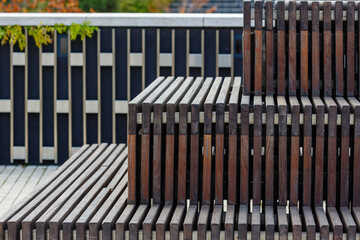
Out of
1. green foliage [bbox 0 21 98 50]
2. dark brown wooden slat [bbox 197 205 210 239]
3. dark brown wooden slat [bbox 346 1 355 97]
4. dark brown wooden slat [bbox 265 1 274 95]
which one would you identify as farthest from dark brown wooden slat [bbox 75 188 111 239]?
green foliage [bbox 0 21 98 50]

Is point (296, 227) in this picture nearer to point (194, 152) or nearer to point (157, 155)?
point (194, 152)

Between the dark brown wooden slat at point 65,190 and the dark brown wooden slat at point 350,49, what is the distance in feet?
7.24

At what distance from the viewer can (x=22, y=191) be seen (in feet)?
29.3

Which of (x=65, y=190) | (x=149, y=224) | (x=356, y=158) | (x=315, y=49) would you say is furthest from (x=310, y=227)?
(x=65, y=190)

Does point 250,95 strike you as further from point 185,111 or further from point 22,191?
point 22,191

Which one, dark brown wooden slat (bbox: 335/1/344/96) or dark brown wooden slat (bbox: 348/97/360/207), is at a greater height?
dark brown wooden slat (bbox: 335/1/344/96)

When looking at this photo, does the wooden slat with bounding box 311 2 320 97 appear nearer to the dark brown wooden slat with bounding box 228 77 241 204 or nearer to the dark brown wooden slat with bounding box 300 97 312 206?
the dark brown wooden slat with bounding box 300 97 312 206

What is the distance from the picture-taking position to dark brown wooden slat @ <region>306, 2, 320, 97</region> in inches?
246

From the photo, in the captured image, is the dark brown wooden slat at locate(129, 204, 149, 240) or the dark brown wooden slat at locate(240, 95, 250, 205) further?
the dark brown wooden slat at locate(240, 95, 250, 205)

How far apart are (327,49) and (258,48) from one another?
500mm

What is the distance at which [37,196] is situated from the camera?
6.52 metres

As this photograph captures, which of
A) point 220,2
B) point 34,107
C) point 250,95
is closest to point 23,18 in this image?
point 34,107

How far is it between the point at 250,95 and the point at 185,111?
0.61 metres

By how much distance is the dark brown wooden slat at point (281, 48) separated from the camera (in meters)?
6.27
